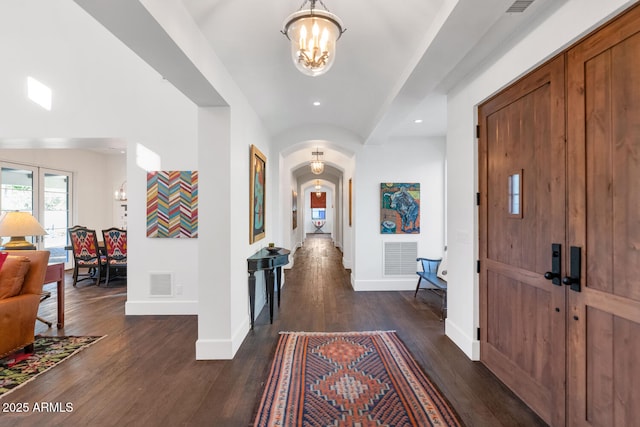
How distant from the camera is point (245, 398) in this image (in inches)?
91.4

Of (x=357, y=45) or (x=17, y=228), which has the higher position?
(x=357, y=45)

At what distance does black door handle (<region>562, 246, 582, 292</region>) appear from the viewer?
5.91 feet

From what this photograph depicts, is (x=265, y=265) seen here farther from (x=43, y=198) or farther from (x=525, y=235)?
(x=43, y=198)

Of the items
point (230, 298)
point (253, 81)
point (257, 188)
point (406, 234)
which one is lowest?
point (230, 298)

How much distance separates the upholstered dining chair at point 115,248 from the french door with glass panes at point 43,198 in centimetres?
196

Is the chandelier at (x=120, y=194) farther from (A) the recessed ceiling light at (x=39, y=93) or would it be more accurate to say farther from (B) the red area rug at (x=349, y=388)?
(B) the red area rug at (x=349, y=388)

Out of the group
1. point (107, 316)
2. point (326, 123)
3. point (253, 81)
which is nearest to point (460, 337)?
point (253, 81)

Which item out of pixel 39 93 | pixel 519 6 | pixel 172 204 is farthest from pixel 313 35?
pixel 39 93

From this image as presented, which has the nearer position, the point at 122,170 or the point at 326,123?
the point at 326,123

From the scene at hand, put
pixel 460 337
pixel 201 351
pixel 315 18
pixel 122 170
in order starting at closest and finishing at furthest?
pixel 315 18
pixel 201 351
pixel 460 337
pixel 122 170

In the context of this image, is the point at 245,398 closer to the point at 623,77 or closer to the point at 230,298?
the point at 230,298

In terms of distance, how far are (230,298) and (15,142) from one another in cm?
398

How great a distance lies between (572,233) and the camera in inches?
73.0

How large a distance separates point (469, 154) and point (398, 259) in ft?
9.70
